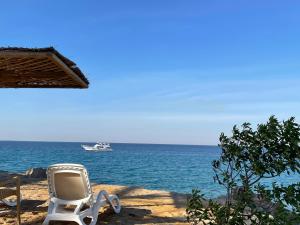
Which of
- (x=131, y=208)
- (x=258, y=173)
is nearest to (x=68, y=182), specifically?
(x=131, y=208)

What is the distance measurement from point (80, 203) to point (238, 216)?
277 cm

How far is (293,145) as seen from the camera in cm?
315

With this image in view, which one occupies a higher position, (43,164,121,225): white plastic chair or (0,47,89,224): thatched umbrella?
(0,47,89,224): thatched umbrella

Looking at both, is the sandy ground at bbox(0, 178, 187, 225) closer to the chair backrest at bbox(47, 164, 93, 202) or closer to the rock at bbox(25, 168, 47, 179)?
the chair backrest at bbox(47, 164, 93, 202)

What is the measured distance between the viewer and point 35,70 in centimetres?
563

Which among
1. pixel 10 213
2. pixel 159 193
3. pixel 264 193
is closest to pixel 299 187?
pixel 264 193

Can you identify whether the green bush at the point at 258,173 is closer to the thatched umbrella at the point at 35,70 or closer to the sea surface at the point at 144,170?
the sea surface at the point at 144,170

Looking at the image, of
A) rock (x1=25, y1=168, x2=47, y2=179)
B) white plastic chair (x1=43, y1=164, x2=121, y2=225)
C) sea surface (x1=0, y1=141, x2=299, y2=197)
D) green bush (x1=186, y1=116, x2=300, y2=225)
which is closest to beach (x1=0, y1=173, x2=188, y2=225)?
white plastic chair (x1=43, y1=164, x2=121, y2=225)

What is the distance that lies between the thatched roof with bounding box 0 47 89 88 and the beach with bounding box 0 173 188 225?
205 centimetres

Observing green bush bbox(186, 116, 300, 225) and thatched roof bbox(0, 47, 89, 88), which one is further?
thatched roof bbox(0, 47, 89, 88)

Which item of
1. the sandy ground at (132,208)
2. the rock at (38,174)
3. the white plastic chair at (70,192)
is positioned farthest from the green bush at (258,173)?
the rock at (38,174)

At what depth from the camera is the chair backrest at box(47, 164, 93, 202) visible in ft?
Answer: 17.9

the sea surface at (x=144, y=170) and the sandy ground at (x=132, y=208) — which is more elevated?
the sandy ground at (x=132, y=208)

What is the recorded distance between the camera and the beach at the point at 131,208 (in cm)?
601
